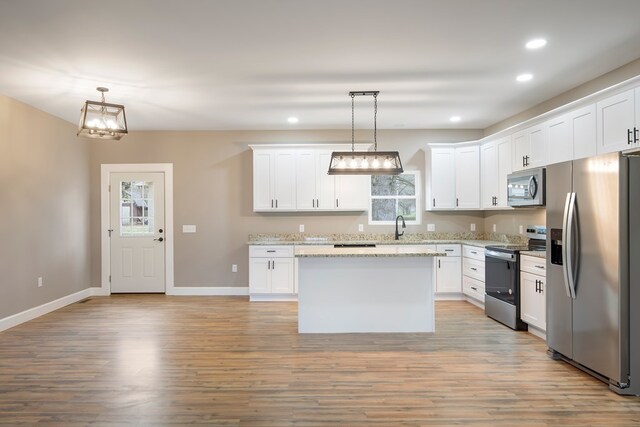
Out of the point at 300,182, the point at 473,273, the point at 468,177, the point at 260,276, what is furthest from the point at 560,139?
the point at 260,276

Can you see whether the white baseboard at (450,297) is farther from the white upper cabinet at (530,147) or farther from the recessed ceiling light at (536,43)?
the recessed ceiling light at (536,43)

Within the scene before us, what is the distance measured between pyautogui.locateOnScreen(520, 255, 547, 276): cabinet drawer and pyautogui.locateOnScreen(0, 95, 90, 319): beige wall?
6.06 meters

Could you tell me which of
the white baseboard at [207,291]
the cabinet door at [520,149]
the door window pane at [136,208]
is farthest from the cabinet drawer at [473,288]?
the door window pane at [136,208]

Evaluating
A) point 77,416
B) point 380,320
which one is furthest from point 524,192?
point 77,416

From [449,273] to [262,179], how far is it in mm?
3303

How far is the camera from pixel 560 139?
13.8 ft

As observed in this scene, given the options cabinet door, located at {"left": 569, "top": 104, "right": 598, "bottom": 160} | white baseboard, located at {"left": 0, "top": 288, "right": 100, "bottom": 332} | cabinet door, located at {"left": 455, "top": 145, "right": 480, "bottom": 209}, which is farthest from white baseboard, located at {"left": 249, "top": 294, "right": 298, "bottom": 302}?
cabinet door, located at {"left": 569, "top": 104, "right": 598, "bottom": 160}

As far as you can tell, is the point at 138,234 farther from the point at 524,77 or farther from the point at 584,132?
the point at 584,132

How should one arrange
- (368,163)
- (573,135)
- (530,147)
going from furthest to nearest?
(530,147)
(368,163)
(573,135)

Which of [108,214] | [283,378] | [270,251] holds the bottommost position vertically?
[283,378]

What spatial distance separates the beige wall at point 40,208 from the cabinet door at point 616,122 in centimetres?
652

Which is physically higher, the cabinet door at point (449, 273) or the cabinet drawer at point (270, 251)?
the cabinet drawer at point (270, 251)

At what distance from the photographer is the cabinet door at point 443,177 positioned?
6156 mm

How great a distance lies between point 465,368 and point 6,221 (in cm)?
537
